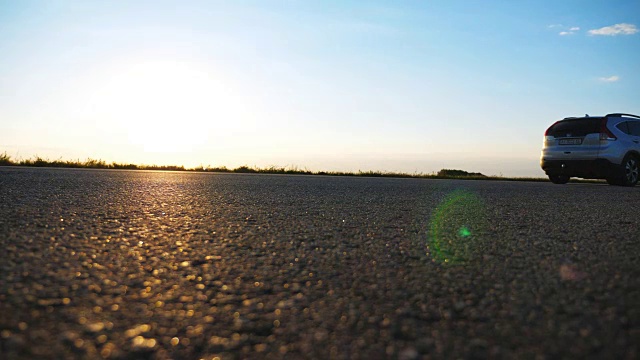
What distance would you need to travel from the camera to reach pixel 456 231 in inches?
178

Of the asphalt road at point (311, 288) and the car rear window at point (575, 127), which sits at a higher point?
the car rear window at point (575, 127)

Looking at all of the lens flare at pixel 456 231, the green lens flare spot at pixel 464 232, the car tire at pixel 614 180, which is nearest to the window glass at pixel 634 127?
the car tire at pixel 614 180

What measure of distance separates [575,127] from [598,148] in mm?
719

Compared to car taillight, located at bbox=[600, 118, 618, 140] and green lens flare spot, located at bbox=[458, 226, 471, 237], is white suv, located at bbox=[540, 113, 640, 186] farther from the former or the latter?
green lens flare spot, located at bbox=[458, 226, 471, 237]

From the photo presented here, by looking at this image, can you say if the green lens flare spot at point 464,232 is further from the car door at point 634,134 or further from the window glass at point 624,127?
the car door at point 634,134

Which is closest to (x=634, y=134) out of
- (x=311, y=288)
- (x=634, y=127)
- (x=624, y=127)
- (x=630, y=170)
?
(x=634, y=127)

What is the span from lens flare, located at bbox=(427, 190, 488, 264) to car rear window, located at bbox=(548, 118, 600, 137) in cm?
694

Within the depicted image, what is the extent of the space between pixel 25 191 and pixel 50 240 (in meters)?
4.26

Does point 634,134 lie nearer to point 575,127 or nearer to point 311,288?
point 575,127

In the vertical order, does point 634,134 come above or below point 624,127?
below

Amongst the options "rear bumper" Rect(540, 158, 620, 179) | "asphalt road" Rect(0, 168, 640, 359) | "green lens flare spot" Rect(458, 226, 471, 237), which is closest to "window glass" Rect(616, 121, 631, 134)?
"rear bumper" Rect(540, 158, 620, 179)

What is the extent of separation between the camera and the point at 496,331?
77.5 inches

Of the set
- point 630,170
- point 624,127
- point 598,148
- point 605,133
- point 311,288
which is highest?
point 624,127

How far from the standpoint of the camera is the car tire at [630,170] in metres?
12.7
